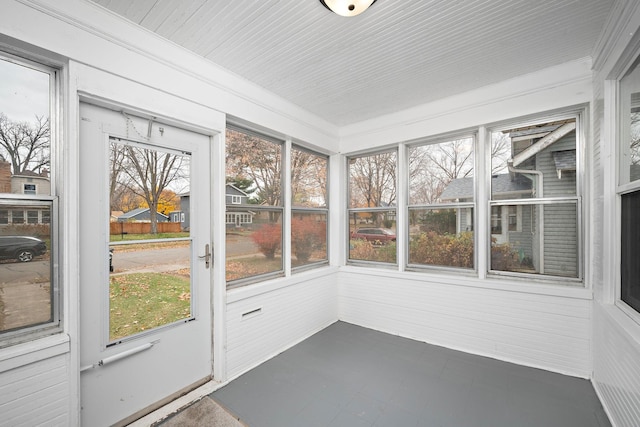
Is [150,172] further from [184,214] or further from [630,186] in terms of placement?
[630,186]

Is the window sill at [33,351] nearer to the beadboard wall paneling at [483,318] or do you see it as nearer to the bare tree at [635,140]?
the beadboard wall paneling at [483,318]

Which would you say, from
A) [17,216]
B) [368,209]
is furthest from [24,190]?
[368,209]

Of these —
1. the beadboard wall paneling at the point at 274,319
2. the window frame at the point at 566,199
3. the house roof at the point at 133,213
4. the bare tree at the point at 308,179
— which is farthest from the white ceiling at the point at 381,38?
the beadboard wall paneling at the point at 274,319

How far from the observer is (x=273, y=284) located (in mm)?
2961

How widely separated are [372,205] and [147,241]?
8.96ft

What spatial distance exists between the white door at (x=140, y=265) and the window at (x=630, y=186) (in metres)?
3.18

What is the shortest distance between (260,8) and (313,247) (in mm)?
2728

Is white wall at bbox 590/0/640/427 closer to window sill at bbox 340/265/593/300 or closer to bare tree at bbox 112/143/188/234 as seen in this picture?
window sill at bbox 340/265/593/300

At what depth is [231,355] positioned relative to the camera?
253 cm

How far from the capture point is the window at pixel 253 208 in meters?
2.74

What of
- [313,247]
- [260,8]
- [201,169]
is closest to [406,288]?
[313,247]

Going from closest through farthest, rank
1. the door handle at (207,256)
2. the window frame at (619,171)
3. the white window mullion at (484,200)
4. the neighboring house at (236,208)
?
the window frame at (619,171)
the door handle at (207,256)
the neighboring house at (236,208)
the white window mullion at (484,200)

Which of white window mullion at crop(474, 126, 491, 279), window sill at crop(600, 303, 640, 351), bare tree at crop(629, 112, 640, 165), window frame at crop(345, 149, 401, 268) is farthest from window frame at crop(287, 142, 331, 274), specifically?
bare tree at crop(629, 112, 640, 165)

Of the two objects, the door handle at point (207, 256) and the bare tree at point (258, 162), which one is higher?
the bare tree at point (258, 162)
